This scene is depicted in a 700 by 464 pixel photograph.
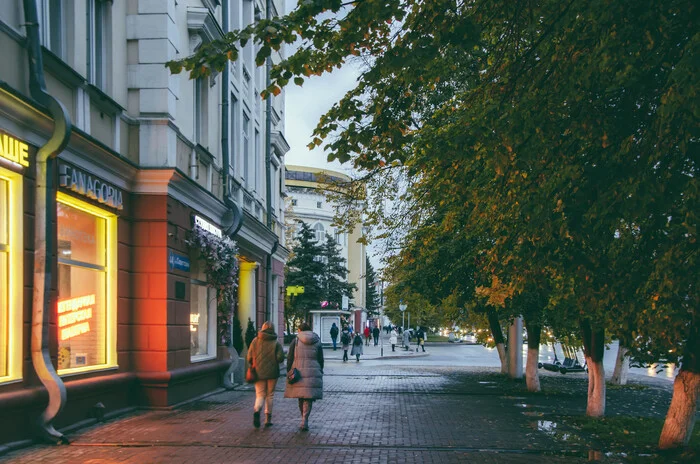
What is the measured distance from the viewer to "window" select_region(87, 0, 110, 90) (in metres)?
13.3

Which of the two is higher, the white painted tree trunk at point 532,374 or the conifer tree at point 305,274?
the conifer tree at point 305,274

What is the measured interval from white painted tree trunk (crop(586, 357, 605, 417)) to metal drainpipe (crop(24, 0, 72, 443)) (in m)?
9.13

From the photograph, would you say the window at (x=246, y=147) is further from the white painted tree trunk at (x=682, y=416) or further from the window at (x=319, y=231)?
the window at (x=319, y=231)

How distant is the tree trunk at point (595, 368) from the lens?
48.5 feet

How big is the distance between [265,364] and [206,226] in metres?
5.99

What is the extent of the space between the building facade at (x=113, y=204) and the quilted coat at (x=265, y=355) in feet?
8.03

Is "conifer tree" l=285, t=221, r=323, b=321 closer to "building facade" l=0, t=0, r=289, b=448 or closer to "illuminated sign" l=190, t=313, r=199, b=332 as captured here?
"building facade" l=0, t=0, r=289, b=448

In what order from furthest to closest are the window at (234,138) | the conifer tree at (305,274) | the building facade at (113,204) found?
the conifer tree at (305,274) → the window at (234,138) → the building facade at (113,204)

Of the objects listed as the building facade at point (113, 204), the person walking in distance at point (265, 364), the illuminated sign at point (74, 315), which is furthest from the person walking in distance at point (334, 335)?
the person walking in distance at point (265, 364)

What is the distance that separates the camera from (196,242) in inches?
653

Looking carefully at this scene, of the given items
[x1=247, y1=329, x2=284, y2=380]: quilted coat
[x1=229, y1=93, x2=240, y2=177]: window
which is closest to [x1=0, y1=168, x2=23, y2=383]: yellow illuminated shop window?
[x1=247, y1=329, x2=284, y2=380]: quilted coat

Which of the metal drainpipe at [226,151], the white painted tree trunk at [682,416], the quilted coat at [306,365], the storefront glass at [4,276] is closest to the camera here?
the storefront glass at [4,276]

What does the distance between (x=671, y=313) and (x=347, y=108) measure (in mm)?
4251

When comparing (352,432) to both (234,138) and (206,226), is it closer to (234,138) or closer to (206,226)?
(206,226)
